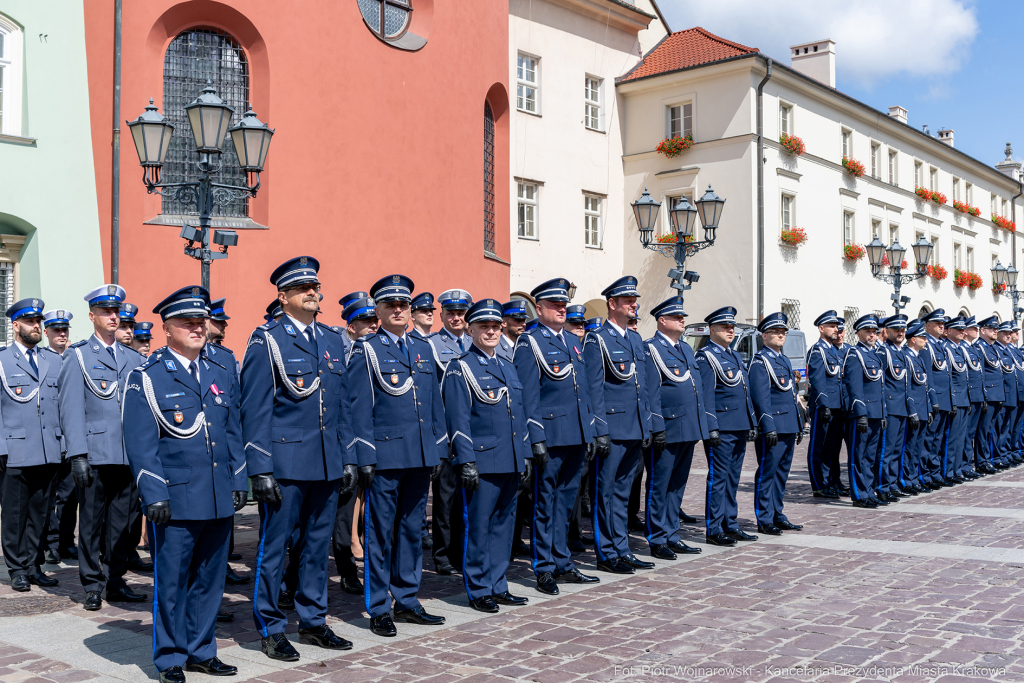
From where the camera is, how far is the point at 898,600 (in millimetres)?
6578

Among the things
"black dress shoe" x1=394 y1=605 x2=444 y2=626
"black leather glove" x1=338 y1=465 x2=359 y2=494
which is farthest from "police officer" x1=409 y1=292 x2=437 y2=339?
"black dress shoe" x1=394 y1=605 x2=444 y2=626

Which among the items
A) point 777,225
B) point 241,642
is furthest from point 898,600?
point 777,225

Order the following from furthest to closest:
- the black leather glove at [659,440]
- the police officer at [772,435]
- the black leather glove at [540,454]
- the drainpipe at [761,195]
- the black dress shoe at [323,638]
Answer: the drainpipe at [761,195]
the police officer at [772,435]
the black leather glove at [659,440]
the black leather glove at [540,454]
the black dress shoe at [323,638]

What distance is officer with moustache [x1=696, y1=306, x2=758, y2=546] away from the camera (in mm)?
8789

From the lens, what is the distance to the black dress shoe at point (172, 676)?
4895 millimetres

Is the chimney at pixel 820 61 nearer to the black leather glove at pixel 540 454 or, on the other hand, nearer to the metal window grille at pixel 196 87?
the metal window grille at pixel 196 87

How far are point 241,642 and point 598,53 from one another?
25.0 metres

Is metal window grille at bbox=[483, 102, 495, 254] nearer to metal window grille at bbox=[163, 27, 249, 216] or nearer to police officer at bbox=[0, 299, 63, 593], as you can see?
metal window grille at bbox=[163, 27, 249, 216]

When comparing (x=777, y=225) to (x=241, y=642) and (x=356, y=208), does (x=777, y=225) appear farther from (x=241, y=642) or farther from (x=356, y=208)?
(x=241, y=642)

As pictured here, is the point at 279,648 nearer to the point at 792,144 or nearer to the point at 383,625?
the point at 383,625

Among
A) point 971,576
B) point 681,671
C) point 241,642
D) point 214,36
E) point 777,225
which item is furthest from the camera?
point 777,225

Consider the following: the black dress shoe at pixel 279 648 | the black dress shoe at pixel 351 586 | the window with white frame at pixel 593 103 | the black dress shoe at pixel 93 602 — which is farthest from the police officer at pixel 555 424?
the window with white frame at pixel 593 103

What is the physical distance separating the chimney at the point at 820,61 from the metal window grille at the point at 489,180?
54.2 feet

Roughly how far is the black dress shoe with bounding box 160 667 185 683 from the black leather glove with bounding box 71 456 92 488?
2.28m
